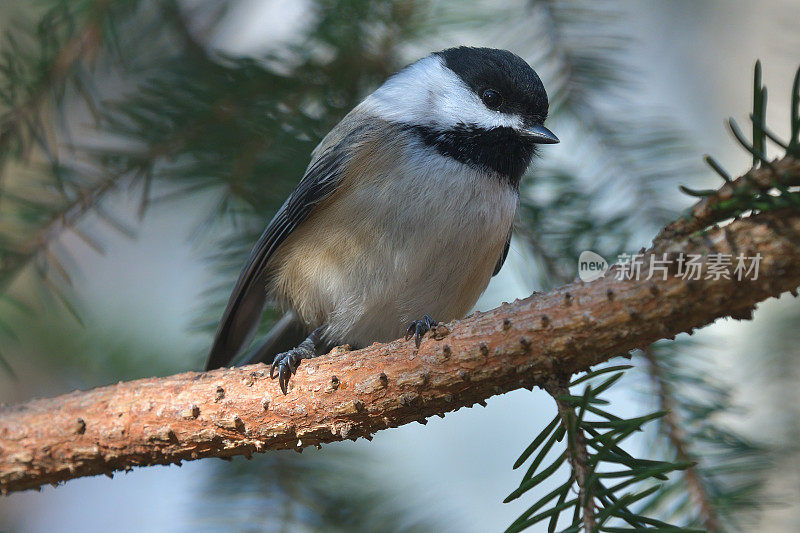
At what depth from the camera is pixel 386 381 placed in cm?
78

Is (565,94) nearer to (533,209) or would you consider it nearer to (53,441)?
(533,209)

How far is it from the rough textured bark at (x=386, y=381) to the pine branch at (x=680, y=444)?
8.3 inches

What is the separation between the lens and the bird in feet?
3.94

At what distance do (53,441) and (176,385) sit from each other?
16cm

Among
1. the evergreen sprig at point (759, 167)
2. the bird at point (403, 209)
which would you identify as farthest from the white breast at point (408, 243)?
the evergreen sprig at point (759, 167)

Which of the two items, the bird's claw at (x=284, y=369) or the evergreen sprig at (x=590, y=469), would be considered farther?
the bird's claw at (x=284, y=369)

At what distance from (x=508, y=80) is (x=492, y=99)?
0.05 metres

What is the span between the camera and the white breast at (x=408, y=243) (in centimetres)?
119

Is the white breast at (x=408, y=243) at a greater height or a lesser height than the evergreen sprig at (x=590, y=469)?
greater

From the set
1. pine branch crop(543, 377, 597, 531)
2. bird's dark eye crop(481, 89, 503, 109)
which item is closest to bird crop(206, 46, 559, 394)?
bird's dark eye crop(481, 89, 503, 109)

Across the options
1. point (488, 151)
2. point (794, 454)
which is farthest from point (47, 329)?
point (794, 454)

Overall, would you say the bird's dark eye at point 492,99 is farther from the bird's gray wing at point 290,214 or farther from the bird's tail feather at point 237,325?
the bird's tail feather at point 237,325

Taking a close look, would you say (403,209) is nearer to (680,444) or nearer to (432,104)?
(432,104)

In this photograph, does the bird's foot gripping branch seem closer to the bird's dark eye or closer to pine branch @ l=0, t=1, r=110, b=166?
pine branch @ l=0, t=1, r=110, b=166
